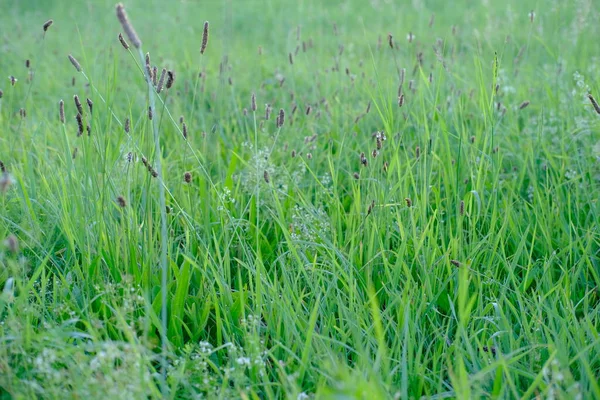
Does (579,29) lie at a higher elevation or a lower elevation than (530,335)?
higher

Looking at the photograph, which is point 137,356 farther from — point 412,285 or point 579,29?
point 579,29

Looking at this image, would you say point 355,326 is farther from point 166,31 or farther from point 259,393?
point 166,31

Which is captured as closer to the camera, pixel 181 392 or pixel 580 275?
pixel 181 392

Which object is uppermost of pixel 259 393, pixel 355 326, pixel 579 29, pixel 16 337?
pixel 579 29

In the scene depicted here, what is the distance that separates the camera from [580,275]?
6.88 ft

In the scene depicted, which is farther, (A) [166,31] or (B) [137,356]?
(A) [166,31]

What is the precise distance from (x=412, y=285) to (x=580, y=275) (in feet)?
1.97

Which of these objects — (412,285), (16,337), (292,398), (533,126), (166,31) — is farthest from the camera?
(166,31)

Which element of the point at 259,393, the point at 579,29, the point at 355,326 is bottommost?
the point at 259,393

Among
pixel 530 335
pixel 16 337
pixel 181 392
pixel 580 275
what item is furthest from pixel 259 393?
pixel 580 275

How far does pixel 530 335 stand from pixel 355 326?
1.61ft

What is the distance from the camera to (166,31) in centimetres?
615

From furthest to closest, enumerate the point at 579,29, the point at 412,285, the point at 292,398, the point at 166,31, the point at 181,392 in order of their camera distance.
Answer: the point at 166,31 → the point at 579,29 → the point at 412,285 → the point at 181,392 → the point at 292,398

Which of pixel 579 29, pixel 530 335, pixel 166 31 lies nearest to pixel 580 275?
pixel 530 335
